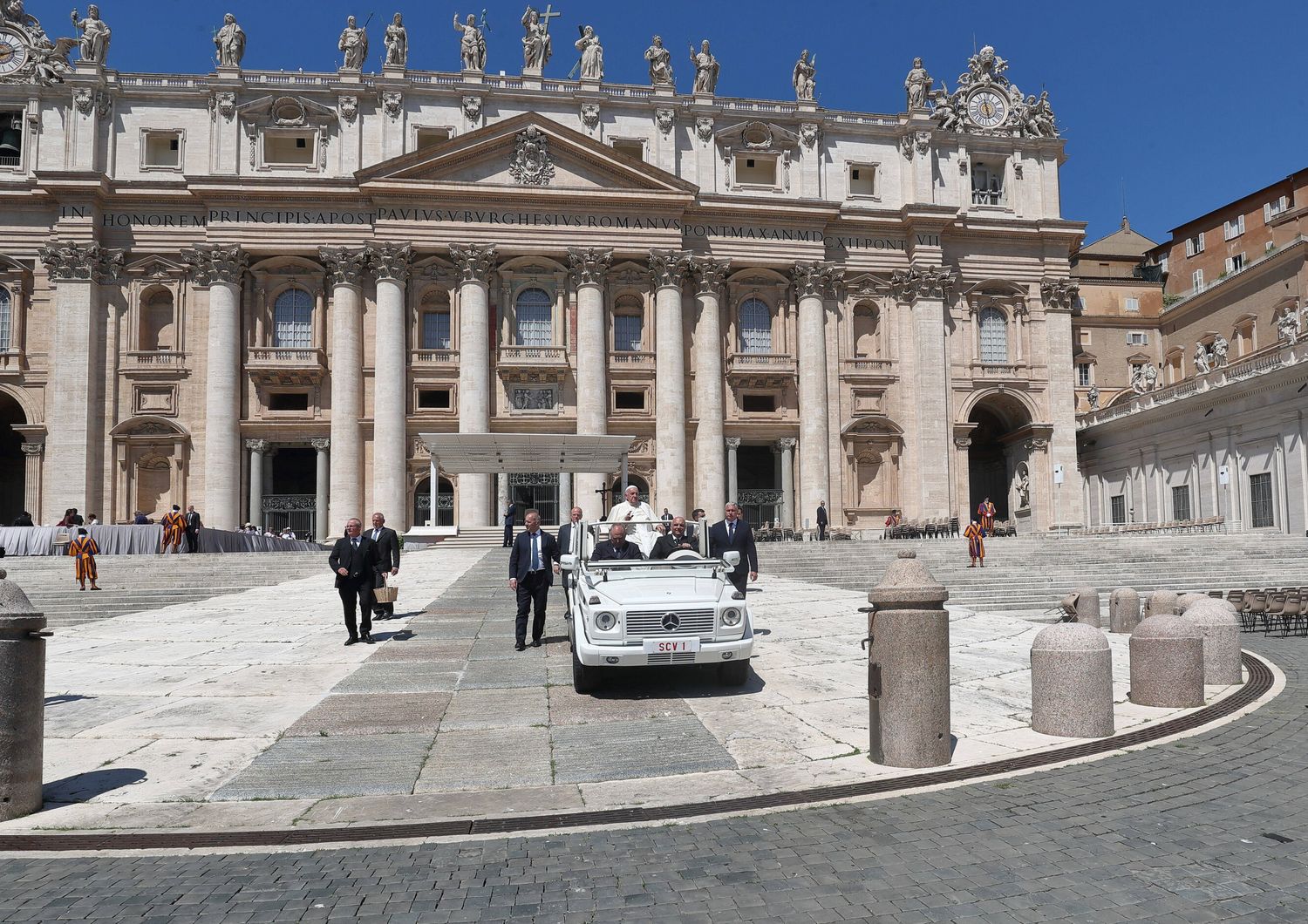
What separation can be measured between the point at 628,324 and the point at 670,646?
Result: 3542cm

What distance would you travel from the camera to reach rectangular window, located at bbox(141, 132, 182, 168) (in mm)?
41969

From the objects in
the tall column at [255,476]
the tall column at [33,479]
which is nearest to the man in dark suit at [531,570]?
the tall column at [255,476]

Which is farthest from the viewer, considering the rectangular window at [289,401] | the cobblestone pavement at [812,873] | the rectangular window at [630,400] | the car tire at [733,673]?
the rectangular window at [630,400]

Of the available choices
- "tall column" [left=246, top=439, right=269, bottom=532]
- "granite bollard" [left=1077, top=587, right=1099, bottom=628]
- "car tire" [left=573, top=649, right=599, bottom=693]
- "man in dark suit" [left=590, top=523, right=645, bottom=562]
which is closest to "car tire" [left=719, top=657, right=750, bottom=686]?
"car tire" [left=573, top=649, right=599, bottom=693]

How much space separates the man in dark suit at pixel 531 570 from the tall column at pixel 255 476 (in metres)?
31.6

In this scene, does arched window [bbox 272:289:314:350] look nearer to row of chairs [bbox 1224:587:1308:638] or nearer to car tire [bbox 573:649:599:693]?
car tire [bbox 573:649:599:693]

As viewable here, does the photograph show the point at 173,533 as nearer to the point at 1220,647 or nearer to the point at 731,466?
the point at 731,466

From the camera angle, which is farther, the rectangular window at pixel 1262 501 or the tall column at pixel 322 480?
the tall column at pixel 322 480

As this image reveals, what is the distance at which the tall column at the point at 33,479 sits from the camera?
39.3 meters

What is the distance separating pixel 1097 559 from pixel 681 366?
2125 cm

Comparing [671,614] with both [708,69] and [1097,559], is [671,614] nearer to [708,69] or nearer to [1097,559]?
[1097,559]

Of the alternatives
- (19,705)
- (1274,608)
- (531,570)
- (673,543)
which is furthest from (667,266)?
(19,705)

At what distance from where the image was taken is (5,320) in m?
40.4

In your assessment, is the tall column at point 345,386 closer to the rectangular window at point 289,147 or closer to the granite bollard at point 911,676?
the rectangular window at point 289,147
